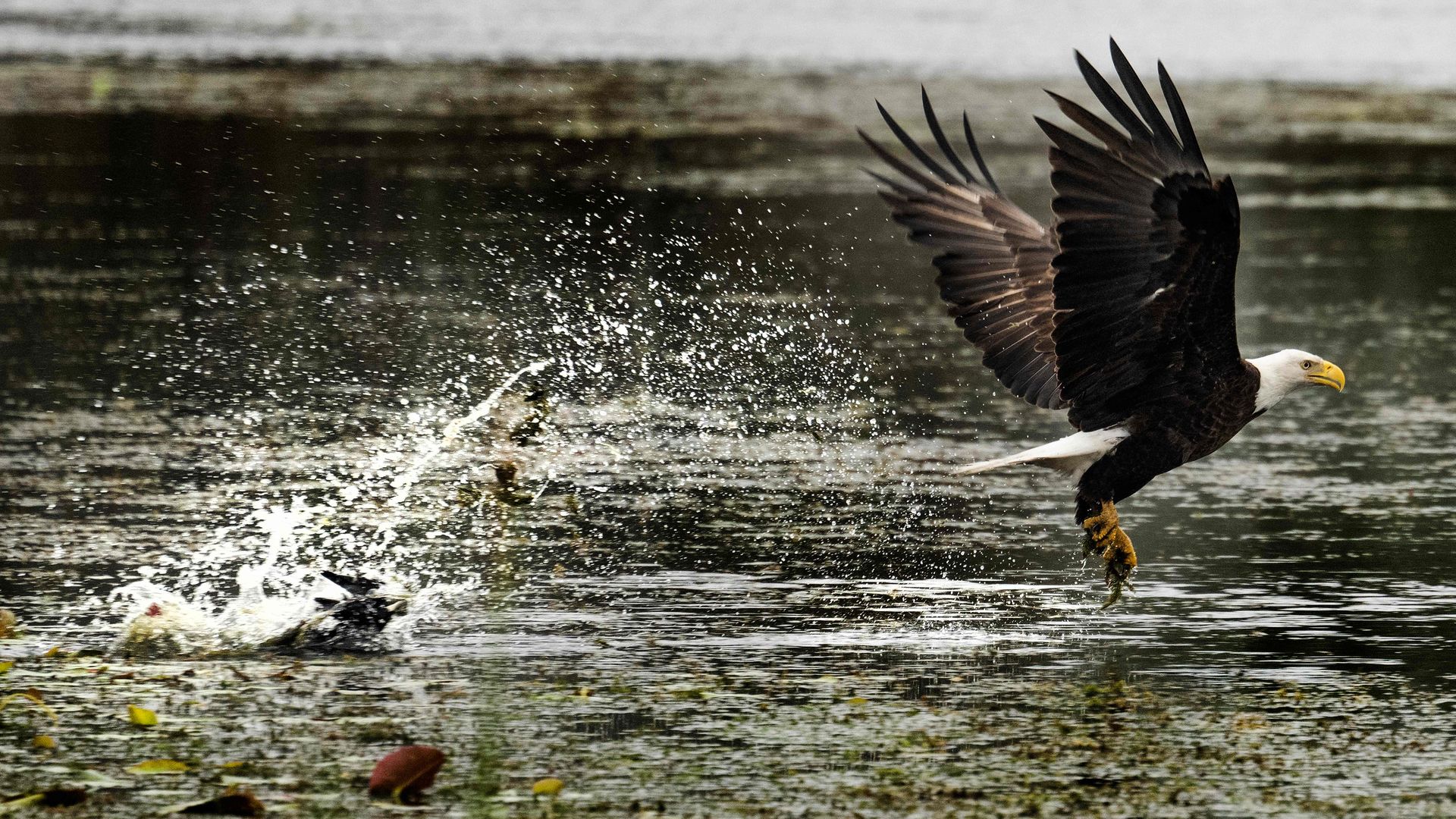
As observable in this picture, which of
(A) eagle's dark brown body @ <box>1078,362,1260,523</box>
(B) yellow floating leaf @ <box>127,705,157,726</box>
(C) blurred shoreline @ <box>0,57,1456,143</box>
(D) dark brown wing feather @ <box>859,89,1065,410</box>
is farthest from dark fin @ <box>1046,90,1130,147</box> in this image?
(C) blurred shoreline @ <box>0,57,1456,143</box>

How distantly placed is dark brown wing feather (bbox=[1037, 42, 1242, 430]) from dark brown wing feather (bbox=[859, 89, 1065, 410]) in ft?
2.81

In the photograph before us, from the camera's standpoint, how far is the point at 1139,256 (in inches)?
252

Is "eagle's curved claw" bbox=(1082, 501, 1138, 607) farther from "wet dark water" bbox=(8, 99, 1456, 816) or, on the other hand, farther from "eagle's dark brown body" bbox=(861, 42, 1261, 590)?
"wet dark water" bbox=(8, 99, 1456, 816)

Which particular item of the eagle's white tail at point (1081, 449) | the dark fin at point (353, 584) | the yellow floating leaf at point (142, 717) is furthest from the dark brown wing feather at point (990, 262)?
the yellow floating leaf at point (142, 717)

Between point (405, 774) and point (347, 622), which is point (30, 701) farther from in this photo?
point (405, 774)

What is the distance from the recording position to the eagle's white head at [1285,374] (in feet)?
22.1

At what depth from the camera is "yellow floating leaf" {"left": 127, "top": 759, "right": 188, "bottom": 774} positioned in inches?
189

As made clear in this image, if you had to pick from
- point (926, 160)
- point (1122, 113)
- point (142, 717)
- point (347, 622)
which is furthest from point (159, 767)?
point (926, 160)

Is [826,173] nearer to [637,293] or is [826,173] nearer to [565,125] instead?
[565,125]

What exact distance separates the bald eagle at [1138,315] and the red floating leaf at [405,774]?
7.93 ft

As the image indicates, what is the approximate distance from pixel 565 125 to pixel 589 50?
522cm

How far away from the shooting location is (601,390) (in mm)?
9648

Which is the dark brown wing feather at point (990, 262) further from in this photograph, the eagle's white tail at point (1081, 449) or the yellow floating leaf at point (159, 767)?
the yellow floating leaf at point (159, 767)

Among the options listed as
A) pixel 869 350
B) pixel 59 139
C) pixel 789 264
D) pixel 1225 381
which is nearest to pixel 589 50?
pixel 59 139
